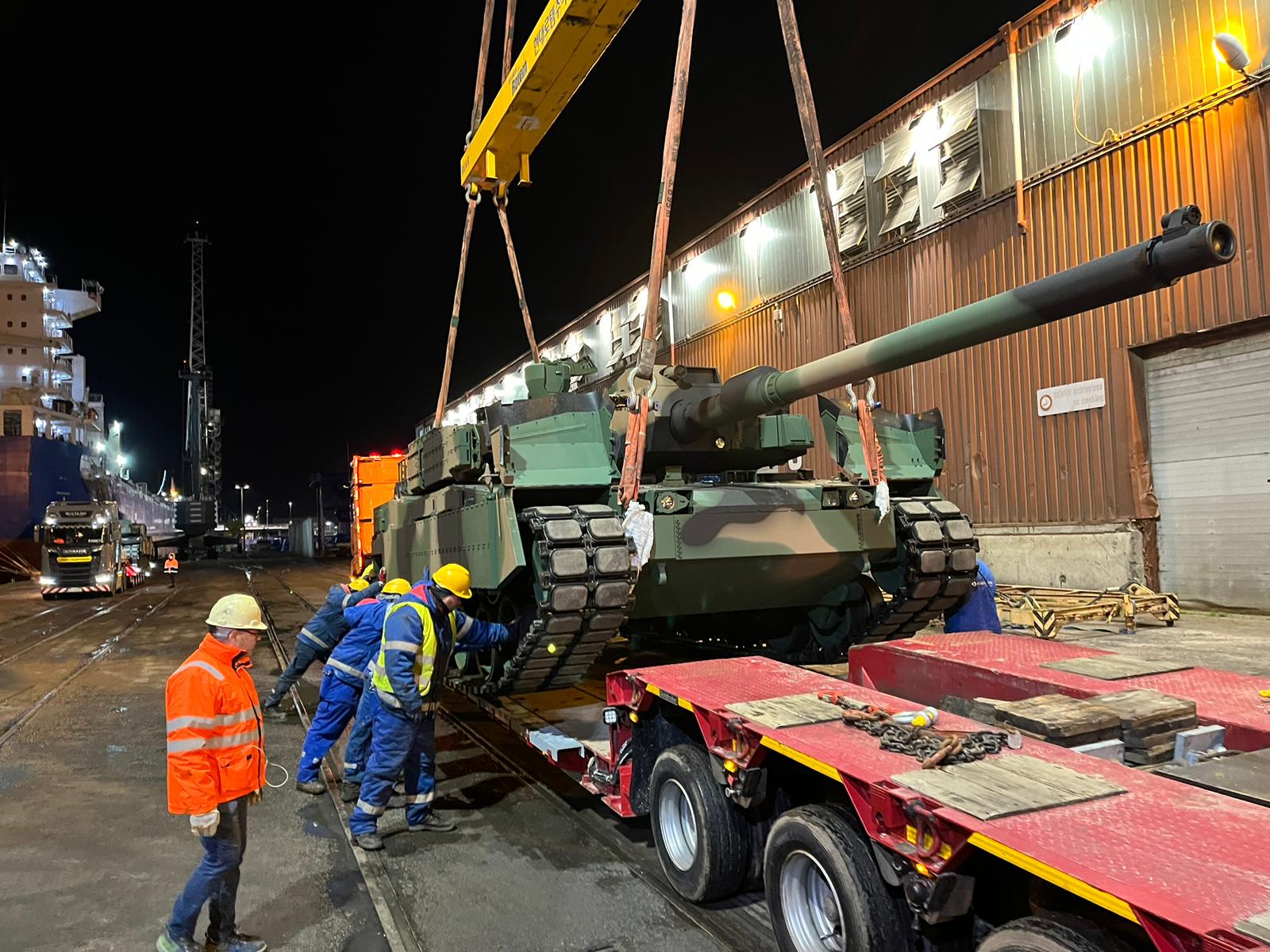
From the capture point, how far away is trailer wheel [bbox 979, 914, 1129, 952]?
7.35 ft

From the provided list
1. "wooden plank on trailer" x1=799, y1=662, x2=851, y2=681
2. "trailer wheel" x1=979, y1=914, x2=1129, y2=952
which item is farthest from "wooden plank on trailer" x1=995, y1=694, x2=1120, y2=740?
"wooden plank on trailer" x1=799, y1=662, x2=851, y2=681

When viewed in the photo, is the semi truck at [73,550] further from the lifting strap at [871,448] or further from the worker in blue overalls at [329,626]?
the lifting strap at [871,448]

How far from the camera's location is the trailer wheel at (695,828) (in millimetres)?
3984

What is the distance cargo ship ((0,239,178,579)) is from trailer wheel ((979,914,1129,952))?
38630 mm

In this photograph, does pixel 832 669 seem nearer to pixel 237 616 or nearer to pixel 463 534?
pixel 463 534

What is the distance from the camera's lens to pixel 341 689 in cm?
633

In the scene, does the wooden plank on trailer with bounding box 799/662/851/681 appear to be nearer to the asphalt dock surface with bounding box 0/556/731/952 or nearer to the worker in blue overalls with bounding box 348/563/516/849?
the asphalt dock surface with bounding box 0/556/731/952

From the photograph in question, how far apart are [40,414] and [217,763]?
48.4m

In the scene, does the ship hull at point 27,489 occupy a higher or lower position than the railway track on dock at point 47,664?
higher

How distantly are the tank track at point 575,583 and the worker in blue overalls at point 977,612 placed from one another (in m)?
3.50

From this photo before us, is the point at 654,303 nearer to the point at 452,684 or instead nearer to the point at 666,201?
the point at 666,201

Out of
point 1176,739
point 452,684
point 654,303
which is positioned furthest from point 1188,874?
point 452,684

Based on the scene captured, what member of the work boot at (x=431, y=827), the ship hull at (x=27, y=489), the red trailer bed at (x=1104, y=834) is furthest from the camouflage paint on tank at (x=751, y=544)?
the ship hull at (x=27, y=489)

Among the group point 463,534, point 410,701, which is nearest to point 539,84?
point 463,534
